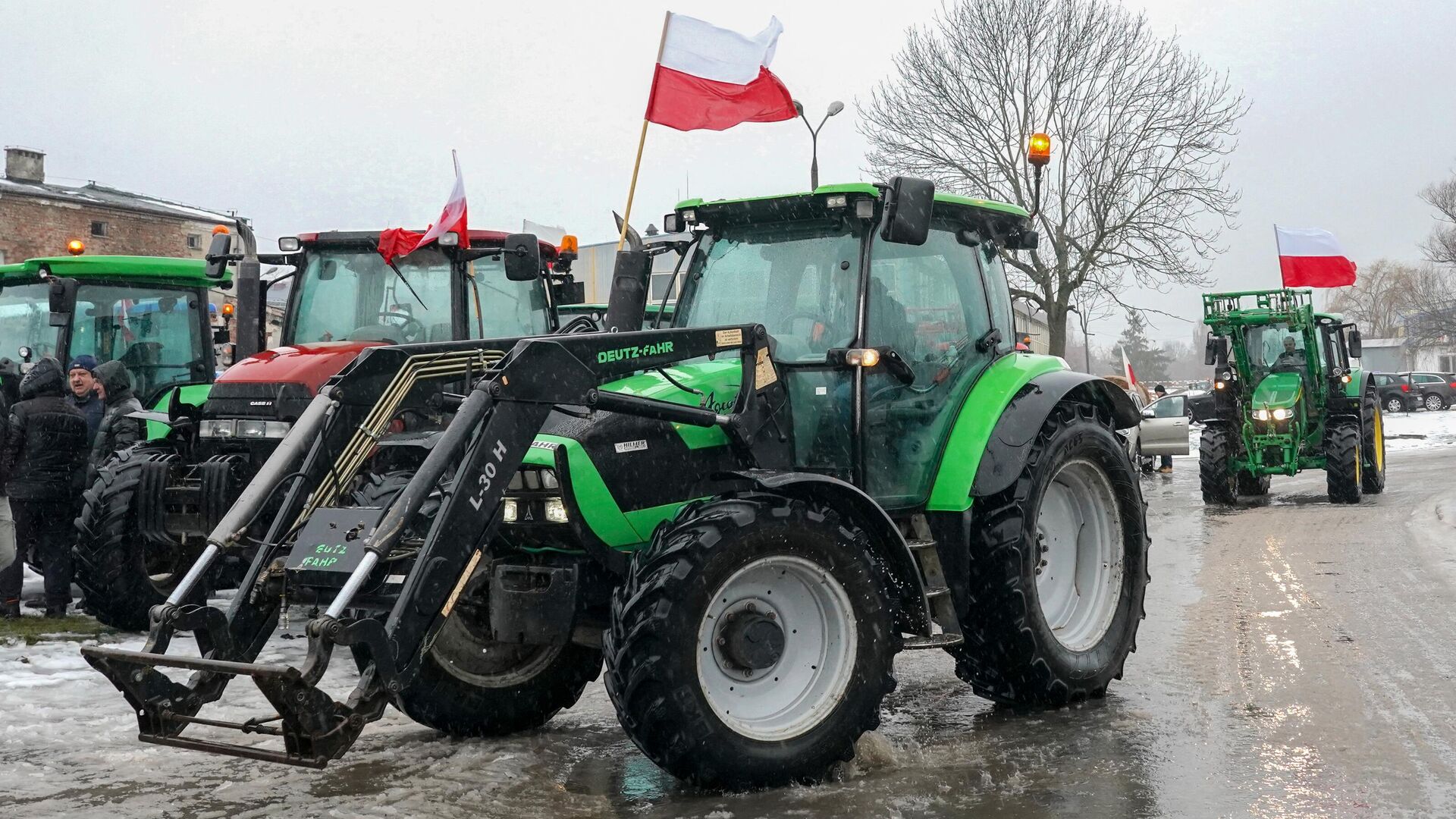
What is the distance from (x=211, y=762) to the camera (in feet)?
17.1

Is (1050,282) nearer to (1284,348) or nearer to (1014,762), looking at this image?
(1284,348)

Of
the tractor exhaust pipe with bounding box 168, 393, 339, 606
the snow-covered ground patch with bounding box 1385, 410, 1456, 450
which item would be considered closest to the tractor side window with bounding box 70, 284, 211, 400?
the tractor exhaust pipe with bounding box 168, 393, 339, 606

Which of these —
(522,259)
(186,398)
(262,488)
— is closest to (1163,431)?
(522,259)

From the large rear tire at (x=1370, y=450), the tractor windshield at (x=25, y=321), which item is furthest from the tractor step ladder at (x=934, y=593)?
the large rear tire at (x=1370, y=450)

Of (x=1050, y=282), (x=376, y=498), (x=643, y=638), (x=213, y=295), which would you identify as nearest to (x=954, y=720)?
(x=643, y=638)

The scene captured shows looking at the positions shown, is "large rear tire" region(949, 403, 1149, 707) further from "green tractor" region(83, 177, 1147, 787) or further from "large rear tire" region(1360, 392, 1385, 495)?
"large rear tire" region(1360, 392, 1385, 495)

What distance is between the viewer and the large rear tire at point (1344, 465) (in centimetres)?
1667

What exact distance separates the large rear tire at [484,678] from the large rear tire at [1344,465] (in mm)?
13614

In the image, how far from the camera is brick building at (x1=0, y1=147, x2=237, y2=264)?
3775 cm

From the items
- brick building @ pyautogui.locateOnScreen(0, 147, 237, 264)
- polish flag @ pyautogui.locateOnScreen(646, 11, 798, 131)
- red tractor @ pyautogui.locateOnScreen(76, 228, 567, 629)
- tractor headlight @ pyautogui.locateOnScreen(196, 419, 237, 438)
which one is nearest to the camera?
polish flag @ pyautogui.locateOnScreen(646, 11, 798, 131)

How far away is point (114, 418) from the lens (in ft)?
30.9

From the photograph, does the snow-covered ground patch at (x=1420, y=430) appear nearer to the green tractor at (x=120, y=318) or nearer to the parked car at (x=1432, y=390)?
the parked car at (x=1432, y=390)

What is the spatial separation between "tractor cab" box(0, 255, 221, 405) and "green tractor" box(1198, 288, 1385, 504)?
12040 millimetres

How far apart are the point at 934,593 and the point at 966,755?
2.09ft
